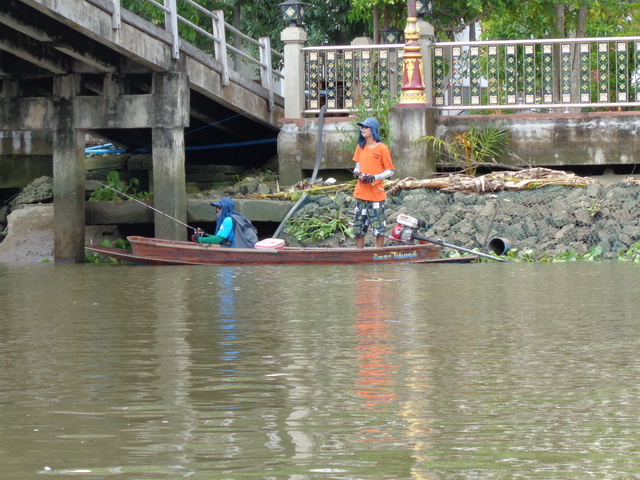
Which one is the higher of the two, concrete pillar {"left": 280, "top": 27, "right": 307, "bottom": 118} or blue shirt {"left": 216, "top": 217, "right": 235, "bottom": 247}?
concrete pillar {"left": 280, "top": 27, "right": 307, "bottom": 118}

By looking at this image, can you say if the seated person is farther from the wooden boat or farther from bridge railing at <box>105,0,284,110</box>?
bridge railing at <box>105,0,284,110</box>

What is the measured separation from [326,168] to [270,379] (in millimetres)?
13196

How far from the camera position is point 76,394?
6453 millimetres

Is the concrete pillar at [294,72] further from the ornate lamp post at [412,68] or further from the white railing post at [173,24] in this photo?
the white railing post at [173,24]

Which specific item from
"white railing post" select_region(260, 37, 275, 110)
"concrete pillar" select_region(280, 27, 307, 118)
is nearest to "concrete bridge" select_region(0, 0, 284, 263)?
"concrete pillar" select_region(280, 27, 307, 118)

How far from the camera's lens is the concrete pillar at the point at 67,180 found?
1847cm

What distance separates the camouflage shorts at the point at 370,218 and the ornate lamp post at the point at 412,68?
3451mm

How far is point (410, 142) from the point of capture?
62.8ft

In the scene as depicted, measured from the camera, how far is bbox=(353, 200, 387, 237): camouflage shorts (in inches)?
637

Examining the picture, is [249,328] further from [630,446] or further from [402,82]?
[402,82]

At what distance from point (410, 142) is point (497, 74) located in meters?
1.91

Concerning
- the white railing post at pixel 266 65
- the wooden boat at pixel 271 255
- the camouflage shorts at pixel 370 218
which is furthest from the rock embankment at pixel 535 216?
the white railing post at pixel 266 65

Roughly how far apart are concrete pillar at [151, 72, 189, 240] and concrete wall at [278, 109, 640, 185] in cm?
282

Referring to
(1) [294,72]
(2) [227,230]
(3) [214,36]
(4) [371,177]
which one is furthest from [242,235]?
(1) [294,72]
